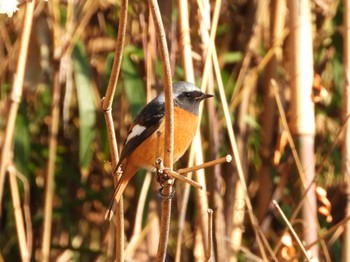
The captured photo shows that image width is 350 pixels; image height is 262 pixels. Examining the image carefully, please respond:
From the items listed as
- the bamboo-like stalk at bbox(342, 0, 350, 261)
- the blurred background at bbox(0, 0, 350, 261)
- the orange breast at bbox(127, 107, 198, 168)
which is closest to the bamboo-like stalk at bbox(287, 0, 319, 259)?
the bamboo-like stalk at bbox(342, 0, 350, 261)

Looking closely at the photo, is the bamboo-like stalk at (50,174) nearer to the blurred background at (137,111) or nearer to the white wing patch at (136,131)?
the blurred background at (137,111)

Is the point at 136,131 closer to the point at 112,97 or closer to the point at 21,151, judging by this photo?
the point at 21,151

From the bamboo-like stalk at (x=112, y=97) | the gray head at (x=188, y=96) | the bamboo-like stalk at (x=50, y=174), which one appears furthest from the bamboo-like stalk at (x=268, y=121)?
the bamboo-like stalk at (x=112, y=97)

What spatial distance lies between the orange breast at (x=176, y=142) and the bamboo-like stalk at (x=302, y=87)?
354 millimetres

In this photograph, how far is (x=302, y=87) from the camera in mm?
2504

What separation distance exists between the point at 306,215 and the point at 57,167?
1527mm

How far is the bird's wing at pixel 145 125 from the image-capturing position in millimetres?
2516

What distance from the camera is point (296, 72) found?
8.23 feet

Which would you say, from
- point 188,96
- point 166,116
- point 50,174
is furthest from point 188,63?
point 166,116

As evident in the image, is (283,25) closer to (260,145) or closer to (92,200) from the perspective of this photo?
(260,145)

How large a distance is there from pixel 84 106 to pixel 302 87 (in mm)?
1030

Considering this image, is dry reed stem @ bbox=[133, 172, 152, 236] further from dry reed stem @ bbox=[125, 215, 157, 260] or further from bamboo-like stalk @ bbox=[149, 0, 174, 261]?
bamboo-like stalk @ bbox=[149, 0, 174, 261]

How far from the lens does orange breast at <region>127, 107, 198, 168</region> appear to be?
2.54 m

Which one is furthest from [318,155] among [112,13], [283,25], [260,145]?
[112,13]
